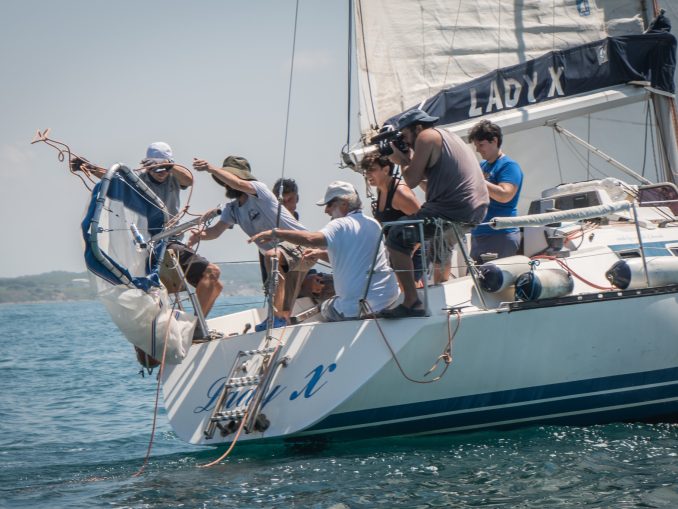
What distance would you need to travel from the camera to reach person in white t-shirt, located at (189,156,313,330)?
696 cm

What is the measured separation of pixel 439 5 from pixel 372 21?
0.76 metres

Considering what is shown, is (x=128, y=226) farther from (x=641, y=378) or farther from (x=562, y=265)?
(x=641, y=378)

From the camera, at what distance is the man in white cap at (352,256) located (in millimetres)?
6070

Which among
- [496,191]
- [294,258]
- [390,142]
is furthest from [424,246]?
[294,258]

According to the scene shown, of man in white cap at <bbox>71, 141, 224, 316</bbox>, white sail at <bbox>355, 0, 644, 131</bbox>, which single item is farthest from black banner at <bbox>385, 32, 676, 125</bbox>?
man in white cap at <bbox>71, 141, 224, 316</bbox>

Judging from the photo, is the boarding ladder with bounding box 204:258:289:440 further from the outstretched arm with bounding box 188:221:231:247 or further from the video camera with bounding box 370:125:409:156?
the outstretched arm with bounding box 188:221:231:247

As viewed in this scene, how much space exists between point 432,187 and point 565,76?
3.37 meters

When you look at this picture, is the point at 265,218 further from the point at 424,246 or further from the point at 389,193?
the point at 424,246

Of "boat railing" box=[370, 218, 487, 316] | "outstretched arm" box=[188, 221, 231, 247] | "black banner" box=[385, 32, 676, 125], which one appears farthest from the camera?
"black banner" box=[385, 32, 676, 125]

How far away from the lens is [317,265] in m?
7.58

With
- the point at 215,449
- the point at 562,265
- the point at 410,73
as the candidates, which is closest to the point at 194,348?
the point at 215,449

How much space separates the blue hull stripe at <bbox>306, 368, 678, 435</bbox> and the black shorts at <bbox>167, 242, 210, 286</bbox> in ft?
5.72

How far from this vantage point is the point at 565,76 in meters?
8.85

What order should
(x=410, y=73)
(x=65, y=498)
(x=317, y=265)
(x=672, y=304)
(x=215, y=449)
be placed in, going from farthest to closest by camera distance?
(x=410, y=73), (x=317, y=265), (x=215, y=449), (x=672, y=304), (x=65, y=498)
